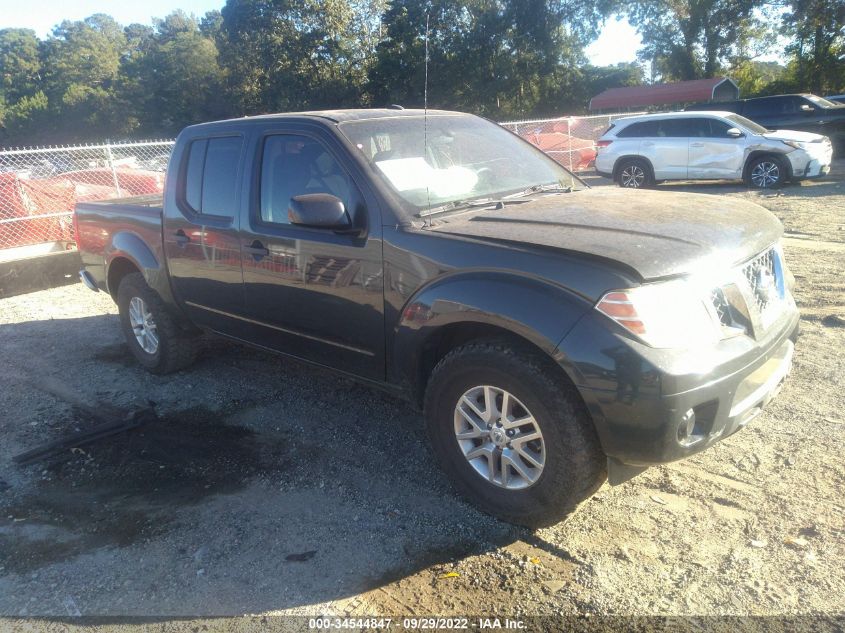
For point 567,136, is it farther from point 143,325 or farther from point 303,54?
point 303,54

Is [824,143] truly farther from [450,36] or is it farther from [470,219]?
[450,36]

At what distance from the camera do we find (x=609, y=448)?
2887 millimetres

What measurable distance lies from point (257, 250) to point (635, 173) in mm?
12733

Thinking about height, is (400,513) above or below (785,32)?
below

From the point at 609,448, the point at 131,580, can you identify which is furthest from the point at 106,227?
the point at 609,448

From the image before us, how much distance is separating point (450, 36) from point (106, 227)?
35951mm

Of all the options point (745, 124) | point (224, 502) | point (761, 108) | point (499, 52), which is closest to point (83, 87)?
point (499, 52)

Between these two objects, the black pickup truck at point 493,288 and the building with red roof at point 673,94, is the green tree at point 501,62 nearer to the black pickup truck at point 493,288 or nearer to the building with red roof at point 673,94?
the building with red roof at point 673,94

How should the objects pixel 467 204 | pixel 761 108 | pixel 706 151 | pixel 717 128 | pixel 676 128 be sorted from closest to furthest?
pixel 467 204, pixel 717 128, pixel 706 151, pixel 676 128, pixel 761 108

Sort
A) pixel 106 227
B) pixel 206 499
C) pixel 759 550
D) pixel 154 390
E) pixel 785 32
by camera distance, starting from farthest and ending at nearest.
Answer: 1. pixel 785 32
2. pixel 106 227
3. pixel 154 390
4. pixel 206 499
5. pixel 759 550

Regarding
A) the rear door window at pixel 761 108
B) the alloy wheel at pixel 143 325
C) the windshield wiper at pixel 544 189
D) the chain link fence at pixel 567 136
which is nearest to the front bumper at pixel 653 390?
the windshield wiper at pixel 544 189

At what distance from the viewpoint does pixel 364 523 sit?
3.47 meters

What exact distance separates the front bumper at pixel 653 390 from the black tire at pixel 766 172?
1233 cm

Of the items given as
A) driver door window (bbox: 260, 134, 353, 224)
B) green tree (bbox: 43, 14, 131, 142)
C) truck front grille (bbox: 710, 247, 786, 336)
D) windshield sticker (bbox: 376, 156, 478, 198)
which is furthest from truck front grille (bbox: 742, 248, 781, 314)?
green tree (bbox: 43, 14, 131, 142)
